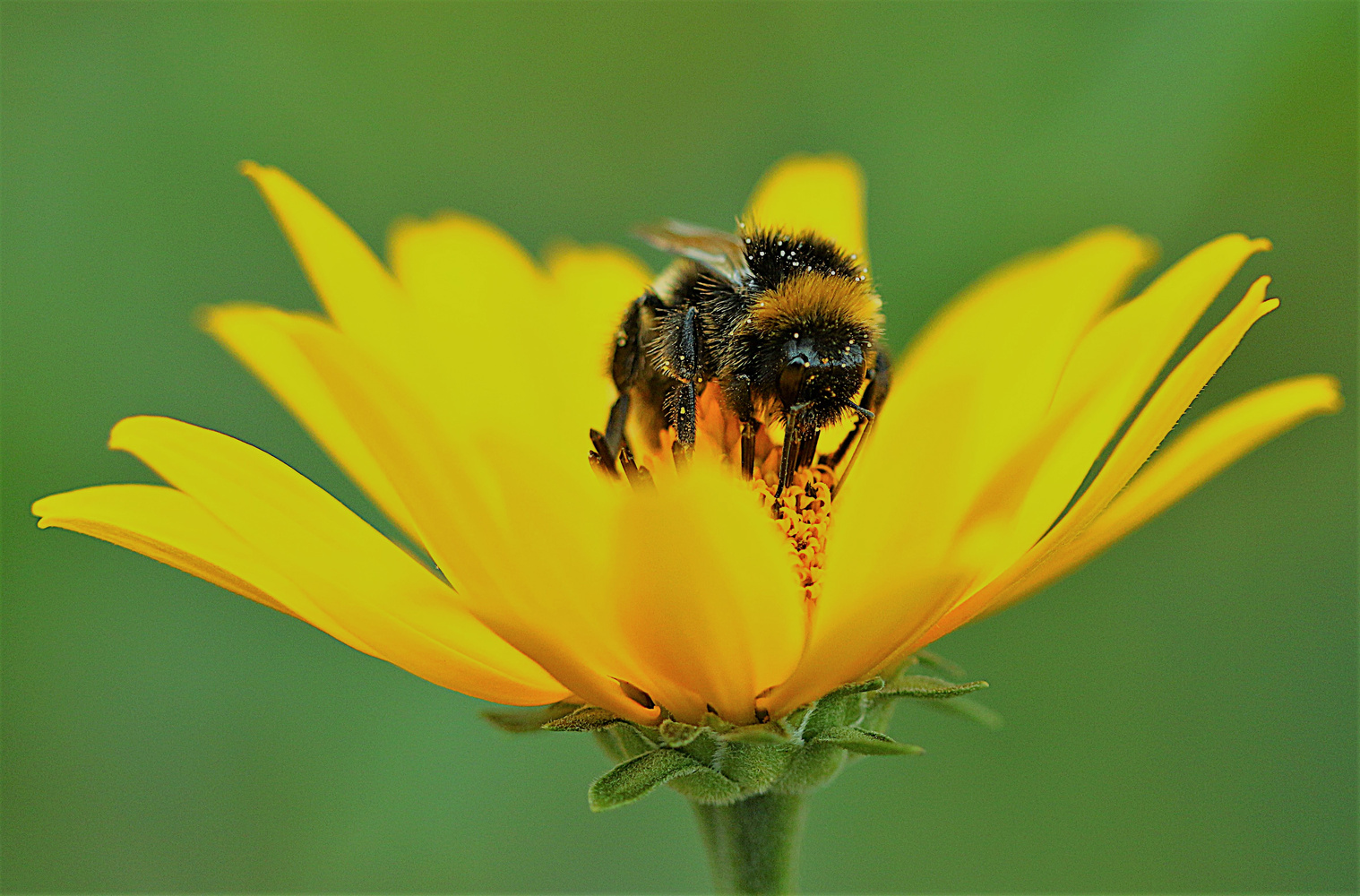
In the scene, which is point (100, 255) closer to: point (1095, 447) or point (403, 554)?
point (403, 554)

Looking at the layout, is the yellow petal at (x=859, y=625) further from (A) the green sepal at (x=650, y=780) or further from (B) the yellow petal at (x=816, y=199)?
(B) the yellow petal at (x=816, y=199)

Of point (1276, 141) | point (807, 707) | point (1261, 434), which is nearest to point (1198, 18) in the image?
point (1276, 141)

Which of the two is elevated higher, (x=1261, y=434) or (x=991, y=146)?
(x=991, y=146)

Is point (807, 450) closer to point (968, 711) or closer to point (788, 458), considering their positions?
point (788, 458)

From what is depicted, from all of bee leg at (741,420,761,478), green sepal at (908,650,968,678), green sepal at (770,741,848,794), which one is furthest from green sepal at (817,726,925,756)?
bee leg at (741,420,761,478)

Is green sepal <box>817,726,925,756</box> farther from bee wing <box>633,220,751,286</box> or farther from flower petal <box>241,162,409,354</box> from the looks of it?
flower petal <box>241,162,409,354</box>

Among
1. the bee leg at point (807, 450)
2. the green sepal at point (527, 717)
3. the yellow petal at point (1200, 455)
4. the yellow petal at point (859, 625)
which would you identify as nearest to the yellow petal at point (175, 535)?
the green sepal at point (527, 717)
